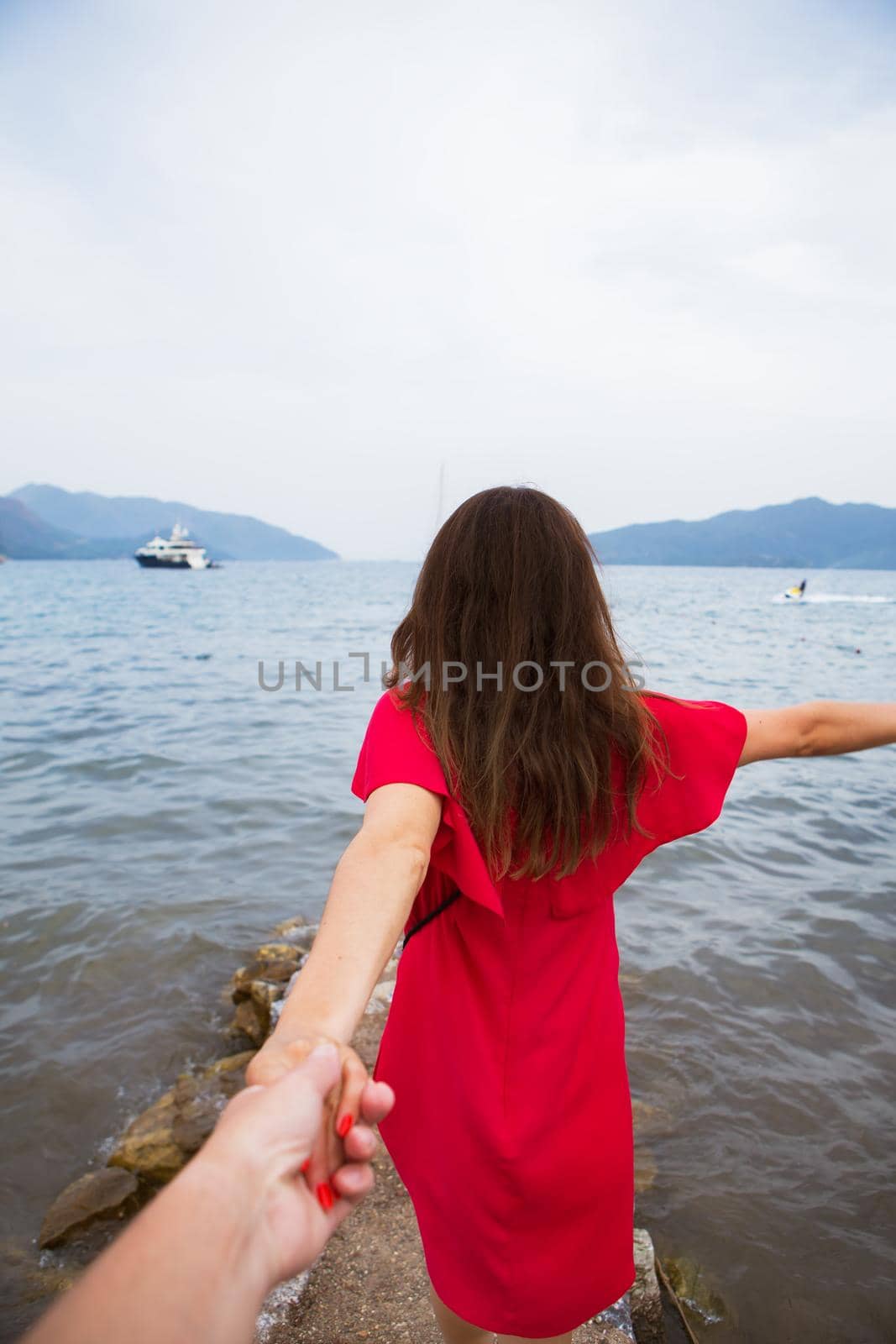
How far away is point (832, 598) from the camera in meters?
56.2

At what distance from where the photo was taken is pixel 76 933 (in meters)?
5.78

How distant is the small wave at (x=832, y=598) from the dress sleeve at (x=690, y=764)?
171 feet

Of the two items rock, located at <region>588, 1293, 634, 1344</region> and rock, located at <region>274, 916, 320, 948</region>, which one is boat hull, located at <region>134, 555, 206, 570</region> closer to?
rock, located at <region>274, 916, 320, 948</region>

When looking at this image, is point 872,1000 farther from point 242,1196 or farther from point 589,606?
point 242,1196

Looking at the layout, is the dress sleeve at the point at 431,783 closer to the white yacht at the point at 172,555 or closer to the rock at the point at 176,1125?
the rock at the point at 176,1125

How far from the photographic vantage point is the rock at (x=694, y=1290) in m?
2.96

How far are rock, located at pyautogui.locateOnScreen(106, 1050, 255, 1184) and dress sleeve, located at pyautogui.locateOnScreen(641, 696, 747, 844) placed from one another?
322cm

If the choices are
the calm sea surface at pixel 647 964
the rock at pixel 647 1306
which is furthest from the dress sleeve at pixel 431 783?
the rock at pixel 647 1306

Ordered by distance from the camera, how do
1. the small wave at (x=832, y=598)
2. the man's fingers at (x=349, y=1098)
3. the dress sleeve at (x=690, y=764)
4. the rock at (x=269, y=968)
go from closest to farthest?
the man's fingers at (x=349, y=1098)
the dress sleeve at (x=690, y=764)
the rock at (x=269, y=968)
the small wave at (x=832, y=598)

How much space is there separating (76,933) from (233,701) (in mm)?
9045

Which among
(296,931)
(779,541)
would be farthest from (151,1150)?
(779,541)

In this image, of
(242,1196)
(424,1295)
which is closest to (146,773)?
(424,1295)

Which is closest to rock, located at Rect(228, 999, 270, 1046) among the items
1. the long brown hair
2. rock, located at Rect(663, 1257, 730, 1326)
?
rock, located at Rect(663, 1257, 730, 1326)

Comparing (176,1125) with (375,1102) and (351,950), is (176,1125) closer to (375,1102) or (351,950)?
(351,950)
